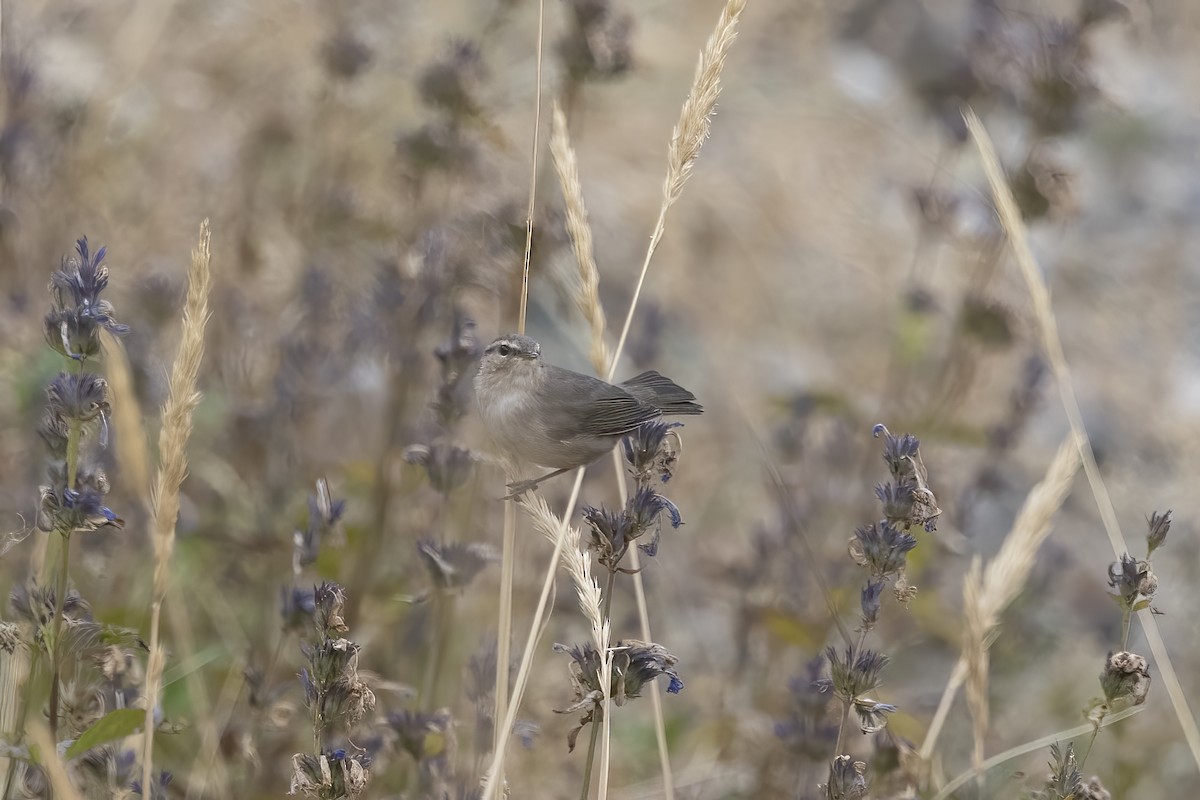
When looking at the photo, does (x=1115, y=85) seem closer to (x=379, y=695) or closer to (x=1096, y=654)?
(x=1096, y=654)

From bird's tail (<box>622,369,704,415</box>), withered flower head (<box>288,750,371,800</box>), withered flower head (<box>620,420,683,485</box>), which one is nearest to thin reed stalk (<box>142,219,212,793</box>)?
withered flower head (<box>288,750,371,800</box>)

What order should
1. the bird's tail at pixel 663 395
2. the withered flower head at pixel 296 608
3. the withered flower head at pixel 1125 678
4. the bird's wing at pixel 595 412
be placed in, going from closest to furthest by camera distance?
the withered flower head at pixel 1125 678
the withered flower head at pixel 296 608
the bird's wing at pixel 595 412
the bird's tail at pixel 663 395

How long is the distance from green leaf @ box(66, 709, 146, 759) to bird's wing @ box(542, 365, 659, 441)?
4.17ft

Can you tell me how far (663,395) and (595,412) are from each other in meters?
0.23

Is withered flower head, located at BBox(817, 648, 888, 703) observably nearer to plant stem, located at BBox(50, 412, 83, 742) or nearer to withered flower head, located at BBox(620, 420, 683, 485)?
withered flower head, located at BBox(620, 420, 683, 485)

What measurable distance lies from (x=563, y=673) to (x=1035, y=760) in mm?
2038

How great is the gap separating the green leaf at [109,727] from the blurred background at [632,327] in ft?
1.30

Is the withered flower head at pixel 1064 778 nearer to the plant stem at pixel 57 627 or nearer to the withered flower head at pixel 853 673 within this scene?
the withered flower head at pixel 853 673

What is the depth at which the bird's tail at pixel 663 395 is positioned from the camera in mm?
3143

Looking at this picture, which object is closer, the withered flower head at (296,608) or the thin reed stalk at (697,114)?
the thin reed stalk at (697,114)

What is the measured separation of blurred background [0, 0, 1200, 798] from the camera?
13.4 feet

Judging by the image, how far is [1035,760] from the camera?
5199 mm

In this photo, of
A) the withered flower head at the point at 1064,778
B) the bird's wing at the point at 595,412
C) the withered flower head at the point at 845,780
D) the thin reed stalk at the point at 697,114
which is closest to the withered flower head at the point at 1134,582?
the withered flower head at the point at 1064,778

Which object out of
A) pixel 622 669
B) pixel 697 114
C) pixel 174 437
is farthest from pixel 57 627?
pixel 697 114
